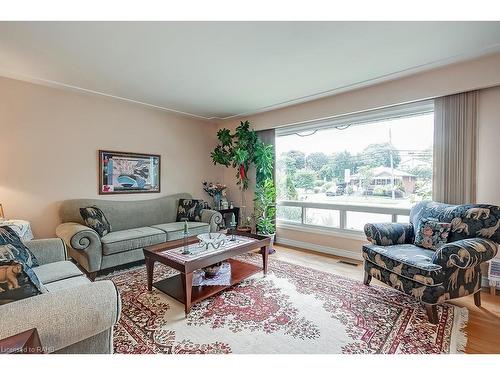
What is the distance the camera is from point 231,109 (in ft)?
14.2

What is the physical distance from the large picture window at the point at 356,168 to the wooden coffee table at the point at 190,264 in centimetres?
164

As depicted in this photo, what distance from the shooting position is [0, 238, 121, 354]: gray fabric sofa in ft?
3.33

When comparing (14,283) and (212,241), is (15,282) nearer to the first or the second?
(14,283)

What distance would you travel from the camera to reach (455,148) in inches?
107

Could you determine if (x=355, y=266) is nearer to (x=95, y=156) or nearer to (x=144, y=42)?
(x=144, y=42)

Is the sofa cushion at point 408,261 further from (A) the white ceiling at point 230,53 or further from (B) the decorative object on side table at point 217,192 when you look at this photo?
(B) the decorative object on side table at point 217,192

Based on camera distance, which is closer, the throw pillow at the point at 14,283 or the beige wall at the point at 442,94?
the throw pillow at the point at 14,283

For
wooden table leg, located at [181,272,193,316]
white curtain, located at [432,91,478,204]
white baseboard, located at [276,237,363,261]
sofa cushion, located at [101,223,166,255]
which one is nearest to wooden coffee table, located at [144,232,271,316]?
wooden table leg, located at [181,272,193,316]

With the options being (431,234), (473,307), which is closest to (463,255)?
(431,234)

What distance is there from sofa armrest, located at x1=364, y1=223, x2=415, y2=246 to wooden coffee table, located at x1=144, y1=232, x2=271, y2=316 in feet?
3.74

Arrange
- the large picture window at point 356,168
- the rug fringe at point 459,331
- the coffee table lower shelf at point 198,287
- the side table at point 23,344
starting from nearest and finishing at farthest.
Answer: the side table at point 23,344, the rug fringe at point 459,331, the coffee table lower shelf at point 198,287, the large picture window at point 356,168

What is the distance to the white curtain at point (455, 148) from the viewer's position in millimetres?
2635

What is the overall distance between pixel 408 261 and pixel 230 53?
8.14 ft

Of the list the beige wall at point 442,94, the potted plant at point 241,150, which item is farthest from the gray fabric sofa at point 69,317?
the beige wall at point 442,94
